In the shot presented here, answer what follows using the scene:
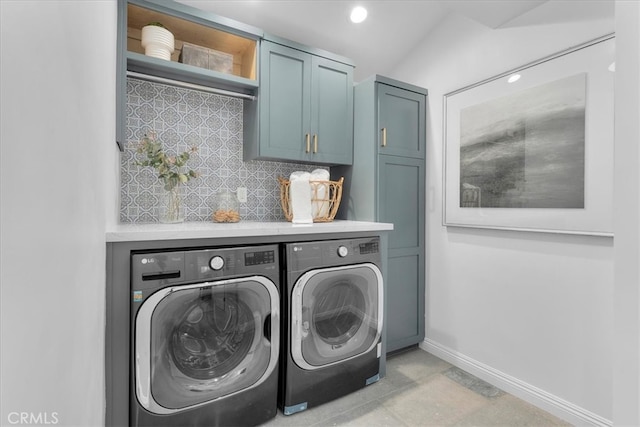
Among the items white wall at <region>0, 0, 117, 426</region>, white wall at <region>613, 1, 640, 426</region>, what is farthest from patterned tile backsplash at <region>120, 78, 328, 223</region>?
white wall at <region>613, 1, 640, 426</region>

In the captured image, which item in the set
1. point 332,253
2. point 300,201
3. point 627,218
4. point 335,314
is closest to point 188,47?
point 300,201

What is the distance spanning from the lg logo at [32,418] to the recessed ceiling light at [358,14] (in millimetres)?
2647

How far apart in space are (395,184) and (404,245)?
50 centimetres

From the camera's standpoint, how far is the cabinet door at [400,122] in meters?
2.33

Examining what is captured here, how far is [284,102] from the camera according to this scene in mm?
2164

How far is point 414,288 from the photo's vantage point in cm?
251

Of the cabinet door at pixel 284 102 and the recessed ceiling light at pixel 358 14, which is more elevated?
the recessed ceiling light at pixel 358 14

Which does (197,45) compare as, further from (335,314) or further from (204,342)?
(335,314)

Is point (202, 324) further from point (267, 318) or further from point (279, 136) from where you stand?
point (279, 136)

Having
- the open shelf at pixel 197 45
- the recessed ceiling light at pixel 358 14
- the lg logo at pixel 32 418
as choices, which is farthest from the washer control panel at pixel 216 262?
the recessed ceiling light at pixel 358 14

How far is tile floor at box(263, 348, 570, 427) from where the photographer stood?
1.69m

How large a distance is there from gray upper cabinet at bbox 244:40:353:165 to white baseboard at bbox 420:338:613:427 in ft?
5.67

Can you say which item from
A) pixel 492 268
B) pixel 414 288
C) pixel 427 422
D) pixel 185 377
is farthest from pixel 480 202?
pixel 185 377

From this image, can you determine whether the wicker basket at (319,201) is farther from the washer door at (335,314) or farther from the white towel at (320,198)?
the washer door at (335,314)
